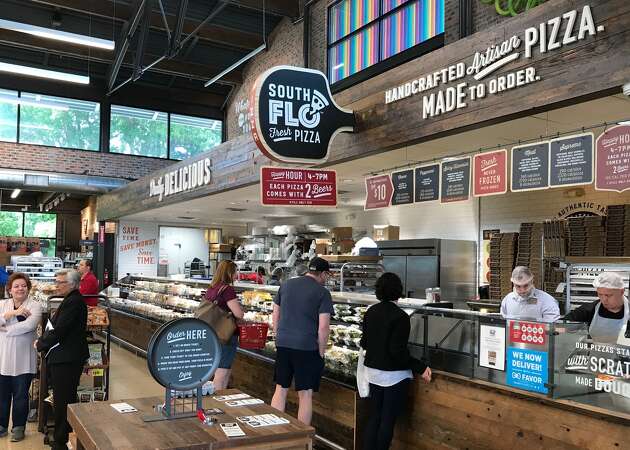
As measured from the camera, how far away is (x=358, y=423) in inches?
184

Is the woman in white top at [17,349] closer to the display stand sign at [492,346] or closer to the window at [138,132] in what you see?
the display stand sign at [492,346]

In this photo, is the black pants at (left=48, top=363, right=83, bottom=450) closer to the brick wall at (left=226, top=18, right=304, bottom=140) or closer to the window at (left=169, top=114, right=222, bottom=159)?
the brick wall at (left=226, top=18, right=304, bottom=140)

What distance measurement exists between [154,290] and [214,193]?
2.16 metres

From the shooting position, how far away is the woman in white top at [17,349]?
5.28 m

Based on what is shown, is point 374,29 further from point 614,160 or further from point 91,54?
point 91,54

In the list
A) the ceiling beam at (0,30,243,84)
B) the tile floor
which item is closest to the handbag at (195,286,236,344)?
the tile floor

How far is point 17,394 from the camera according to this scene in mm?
5352

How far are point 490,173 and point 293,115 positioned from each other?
75.9 inches

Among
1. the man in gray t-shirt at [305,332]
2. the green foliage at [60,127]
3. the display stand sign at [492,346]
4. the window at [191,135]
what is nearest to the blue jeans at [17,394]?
the man in gray t-shirt at [305,332]

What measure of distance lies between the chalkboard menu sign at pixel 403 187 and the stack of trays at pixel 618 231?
2713mm

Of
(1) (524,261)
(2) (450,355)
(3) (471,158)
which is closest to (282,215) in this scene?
(1) (524,261)

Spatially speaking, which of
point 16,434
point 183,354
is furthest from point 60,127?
point 183,354

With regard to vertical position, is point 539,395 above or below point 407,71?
below

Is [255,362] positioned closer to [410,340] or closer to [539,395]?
[410,340]
